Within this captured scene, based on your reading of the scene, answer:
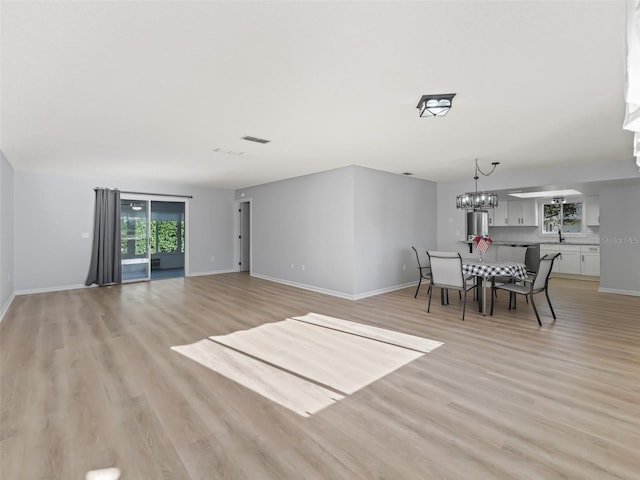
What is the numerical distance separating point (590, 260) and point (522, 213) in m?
1.91

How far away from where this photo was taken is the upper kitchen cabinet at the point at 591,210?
315 inches

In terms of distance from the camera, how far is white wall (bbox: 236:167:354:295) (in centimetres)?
588

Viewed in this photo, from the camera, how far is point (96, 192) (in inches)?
273

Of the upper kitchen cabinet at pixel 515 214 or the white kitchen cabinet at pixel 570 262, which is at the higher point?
the upper kitchen cabinet at pixel 515 214

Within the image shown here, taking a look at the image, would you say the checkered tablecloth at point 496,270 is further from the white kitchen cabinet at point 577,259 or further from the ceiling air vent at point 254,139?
the white kitchen cabinet at point 577,259

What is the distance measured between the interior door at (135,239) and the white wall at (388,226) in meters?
5.26

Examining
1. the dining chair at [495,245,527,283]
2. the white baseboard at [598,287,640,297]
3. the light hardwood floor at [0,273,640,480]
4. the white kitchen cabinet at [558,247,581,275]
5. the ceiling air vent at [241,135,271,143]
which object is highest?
the ceiling air vent at [241,135,271,143]

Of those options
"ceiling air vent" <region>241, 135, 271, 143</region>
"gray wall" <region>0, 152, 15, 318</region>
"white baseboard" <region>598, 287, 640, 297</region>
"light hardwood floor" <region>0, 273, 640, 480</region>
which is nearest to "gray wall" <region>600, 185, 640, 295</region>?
"white baseboard" <region>598, 287, 640, 297</region>

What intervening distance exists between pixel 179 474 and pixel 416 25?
8.93 feet

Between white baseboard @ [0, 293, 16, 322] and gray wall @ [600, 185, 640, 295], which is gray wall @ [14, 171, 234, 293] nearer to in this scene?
white baseboard @ [0, 293, 16, 322]

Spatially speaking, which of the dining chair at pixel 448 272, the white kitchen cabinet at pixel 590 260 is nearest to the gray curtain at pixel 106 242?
the dining chair at pixel 448 272

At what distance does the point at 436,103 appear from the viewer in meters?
2.80

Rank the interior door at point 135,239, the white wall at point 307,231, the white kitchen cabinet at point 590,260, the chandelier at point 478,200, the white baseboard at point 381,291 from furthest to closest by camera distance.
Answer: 1. the white kitchen cabinet at point 590,260
2. the interior door at point 135,239
3. the white wall at point 307,231
4. the white baseboard at point 381,291
5. the chandelier at point 478,200

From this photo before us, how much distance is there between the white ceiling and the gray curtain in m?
2.48
